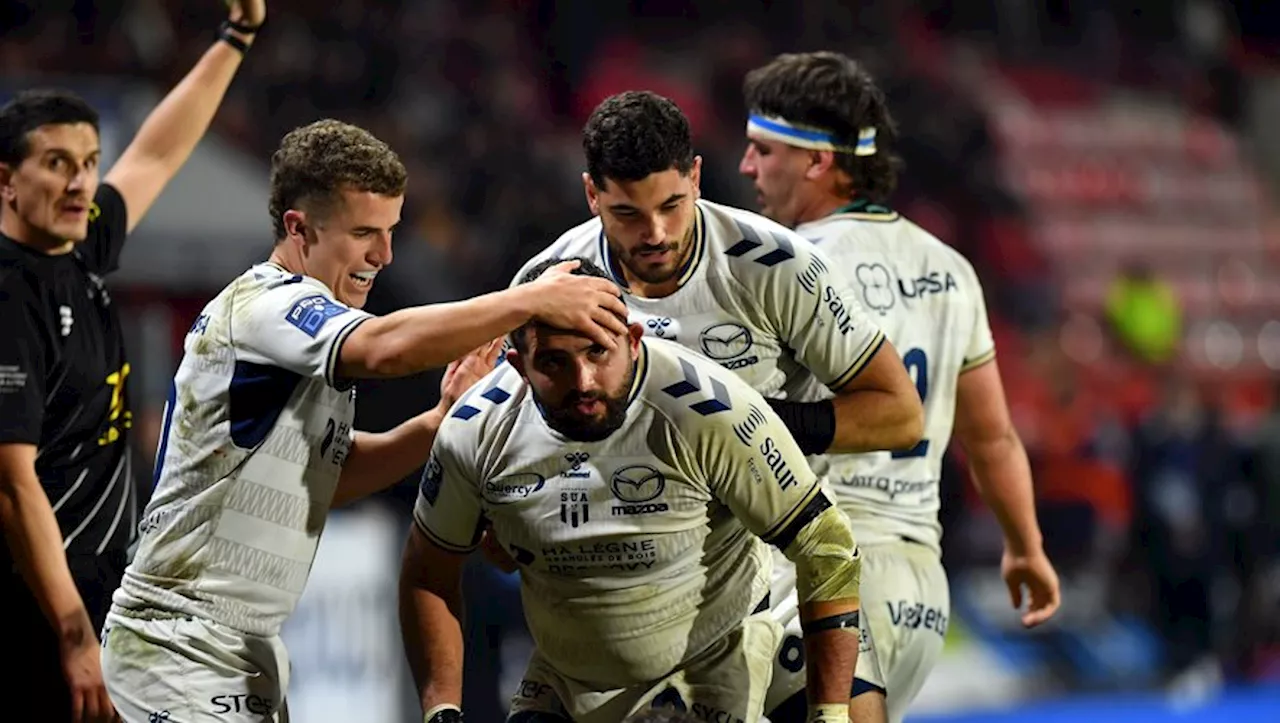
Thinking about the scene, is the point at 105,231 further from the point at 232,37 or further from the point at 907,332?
the point at 907,332

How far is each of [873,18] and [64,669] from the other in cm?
1363

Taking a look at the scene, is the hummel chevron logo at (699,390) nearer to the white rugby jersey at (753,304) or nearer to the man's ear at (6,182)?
the white rugby jersey at (753,304)

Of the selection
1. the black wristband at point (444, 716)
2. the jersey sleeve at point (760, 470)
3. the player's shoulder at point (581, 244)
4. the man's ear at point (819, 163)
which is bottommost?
the black wristband at point (444, 716)

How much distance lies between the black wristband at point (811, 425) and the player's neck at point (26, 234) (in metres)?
1.94

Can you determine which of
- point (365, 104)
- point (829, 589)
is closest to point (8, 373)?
point (829, 589)

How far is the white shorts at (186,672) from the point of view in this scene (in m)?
3.98

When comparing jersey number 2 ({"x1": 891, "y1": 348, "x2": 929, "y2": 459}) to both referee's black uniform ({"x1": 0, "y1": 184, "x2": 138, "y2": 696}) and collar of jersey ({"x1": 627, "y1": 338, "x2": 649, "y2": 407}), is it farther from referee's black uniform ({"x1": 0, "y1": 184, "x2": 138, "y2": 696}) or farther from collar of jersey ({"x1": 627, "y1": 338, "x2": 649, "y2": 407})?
referee's black uniform ({"x1": 0, "y1": 184, "x2": 138, "y2": 696})

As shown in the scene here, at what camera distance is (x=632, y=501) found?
402 cm

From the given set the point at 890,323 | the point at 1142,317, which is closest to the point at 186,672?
the point at 890,323

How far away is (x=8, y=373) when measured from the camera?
4582 millimetres

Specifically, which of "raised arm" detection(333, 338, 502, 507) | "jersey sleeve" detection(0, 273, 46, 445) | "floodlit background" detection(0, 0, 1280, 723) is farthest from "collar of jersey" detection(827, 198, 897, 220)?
"floodlit background" detection(0, 0, 1280, 723)

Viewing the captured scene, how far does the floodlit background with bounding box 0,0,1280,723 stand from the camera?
10.3 meters

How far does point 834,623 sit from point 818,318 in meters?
0.79

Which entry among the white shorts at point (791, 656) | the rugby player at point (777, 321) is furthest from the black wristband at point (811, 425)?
the white shorts at point (791, 656)
